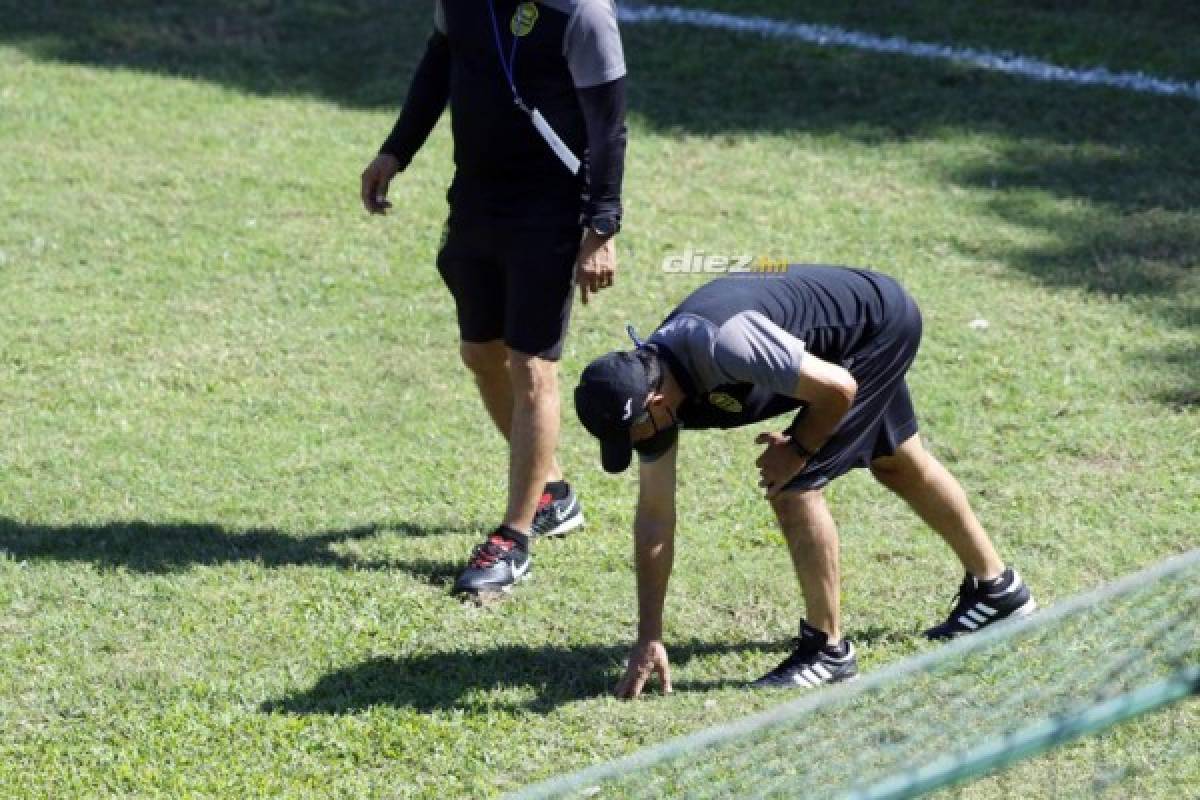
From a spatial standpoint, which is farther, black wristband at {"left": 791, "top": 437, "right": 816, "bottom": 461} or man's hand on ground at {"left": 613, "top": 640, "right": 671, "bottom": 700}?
man's hand on ground at {"left": 613, "top": 640, "right": 671, "bottom": 700}

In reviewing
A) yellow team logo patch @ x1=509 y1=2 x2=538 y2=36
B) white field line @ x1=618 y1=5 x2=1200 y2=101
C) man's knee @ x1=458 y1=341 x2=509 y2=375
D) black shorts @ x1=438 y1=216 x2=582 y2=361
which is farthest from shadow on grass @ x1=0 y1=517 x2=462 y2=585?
white field line @ x1=618 y1=5 x2=1200 y2=101

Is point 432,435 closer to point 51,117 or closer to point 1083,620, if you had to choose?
point 1083,620

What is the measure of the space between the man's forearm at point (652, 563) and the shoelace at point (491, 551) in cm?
86

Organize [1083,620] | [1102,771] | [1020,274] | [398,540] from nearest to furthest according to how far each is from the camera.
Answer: [1102,771]
[1083,620]
[398,540]
[1020,274]

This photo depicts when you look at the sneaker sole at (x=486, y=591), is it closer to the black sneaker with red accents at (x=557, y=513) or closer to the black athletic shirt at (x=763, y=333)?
the black sneaker with red accents at (x=557, y=513)

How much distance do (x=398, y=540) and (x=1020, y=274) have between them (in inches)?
141

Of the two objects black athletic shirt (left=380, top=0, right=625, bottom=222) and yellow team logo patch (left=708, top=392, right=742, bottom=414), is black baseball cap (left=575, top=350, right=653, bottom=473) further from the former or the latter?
black athletic shirt (left=380, top=0, right=625, bottom=222)

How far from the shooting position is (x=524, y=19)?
5617 mm

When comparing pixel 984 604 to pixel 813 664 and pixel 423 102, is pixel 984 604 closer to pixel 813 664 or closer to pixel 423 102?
pixel 813 664

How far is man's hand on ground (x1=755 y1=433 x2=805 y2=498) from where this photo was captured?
491 cm

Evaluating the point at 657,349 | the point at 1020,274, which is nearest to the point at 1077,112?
the point at 1020,274

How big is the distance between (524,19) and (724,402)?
4.75 ft

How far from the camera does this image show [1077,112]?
10734 millimetres

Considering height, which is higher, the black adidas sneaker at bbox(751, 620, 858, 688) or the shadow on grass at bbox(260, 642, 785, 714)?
the black adidas sneaker at bbox(751, 620, 858, 688)
